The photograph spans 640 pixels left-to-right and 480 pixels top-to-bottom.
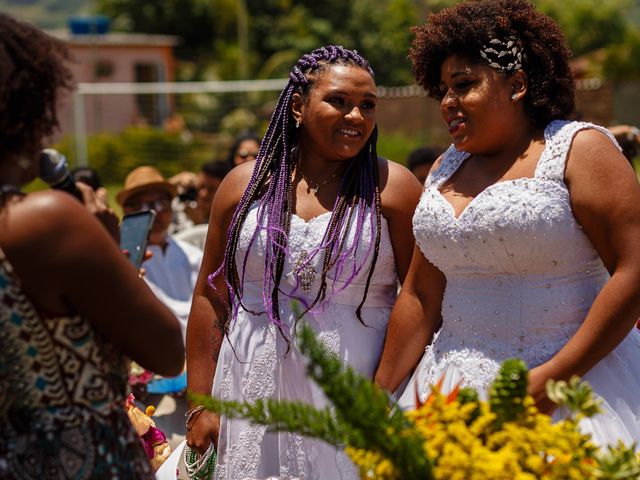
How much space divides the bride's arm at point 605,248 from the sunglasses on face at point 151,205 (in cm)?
477

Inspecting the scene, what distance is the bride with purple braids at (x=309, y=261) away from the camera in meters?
3.92

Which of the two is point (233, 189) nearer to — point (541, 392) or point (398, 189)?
point (398, 189)

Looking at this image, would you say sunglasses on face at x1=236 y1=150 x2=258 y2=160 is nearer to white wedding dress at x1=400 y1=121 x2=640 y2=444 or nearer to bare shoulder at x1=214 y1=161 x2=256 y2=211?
bare shoulder at x1=214 y1=161 x2=256 y2=211

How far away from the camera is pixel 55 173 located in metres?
2.58

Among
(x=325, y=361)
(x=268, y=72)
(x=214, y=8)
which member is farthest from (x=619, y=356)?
(x=214, y=8)

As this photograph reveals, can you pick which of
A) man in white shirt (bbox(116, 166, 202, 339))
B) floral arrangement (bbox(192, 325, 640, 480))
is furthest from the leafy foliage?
man in white shirt (bbox(116, 166, 202, 339))

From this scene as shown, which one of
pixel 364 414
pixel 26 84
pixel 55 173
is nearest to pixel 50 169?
pixel 55 173

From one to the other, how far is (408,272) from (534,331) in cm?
57

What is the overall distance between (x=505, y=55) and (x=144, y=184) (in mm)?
4735

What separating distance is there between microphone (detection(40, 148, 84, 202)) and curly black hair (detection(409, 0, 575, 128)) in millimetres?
1527

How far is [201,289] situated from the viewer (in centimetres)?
424

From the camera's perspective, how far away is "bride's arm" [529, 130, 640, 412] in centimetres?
321

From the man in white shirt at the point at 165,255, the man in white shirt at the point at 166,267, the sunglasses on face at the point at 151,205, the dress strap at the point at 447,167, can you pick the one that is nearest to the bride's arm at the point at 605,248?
the dress strap at the point at 447,167

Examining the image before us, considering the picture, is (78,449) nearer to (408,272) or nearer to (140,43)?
(408,272)
